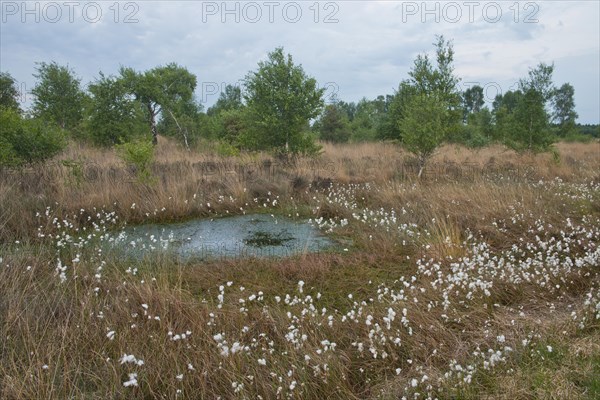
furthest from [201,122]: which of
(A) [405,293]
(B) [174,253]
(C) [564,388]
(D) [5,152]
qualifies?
(C) [564,388]

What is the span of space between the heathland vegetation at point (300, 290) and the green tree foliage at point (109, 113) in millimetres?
7493

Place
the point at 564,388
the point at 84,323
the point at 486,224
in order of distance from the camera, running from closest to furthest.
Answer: the point at 564,388 < the point at 84,323 < the point at 486,224

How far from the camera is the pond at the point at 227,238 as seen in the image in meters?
6.11

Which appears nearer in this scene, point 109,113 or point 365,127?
point 109,113

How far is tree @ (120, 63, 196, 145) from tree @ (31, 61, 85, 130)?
3.20 m

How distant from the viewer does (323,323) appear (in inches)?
148

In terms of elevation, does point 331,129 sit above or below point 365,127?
below

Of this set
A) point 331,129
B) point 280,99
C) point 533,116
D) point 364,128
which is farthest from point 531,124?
point 364,128

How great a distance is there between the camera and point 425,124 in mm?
12641

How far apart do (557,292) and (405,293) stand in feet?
5.61

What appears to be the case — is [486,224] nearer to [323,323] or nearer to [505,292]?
[505,292]

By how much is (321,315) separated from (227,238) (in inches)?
141

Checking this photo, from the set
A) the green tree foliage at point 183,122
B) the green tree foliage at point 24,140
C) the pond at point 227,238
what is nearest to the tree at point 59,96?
the green tree foliage at point 183,122

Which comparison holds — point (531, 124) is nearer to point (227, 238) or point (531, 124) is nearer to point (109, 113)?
point (227, 238)
